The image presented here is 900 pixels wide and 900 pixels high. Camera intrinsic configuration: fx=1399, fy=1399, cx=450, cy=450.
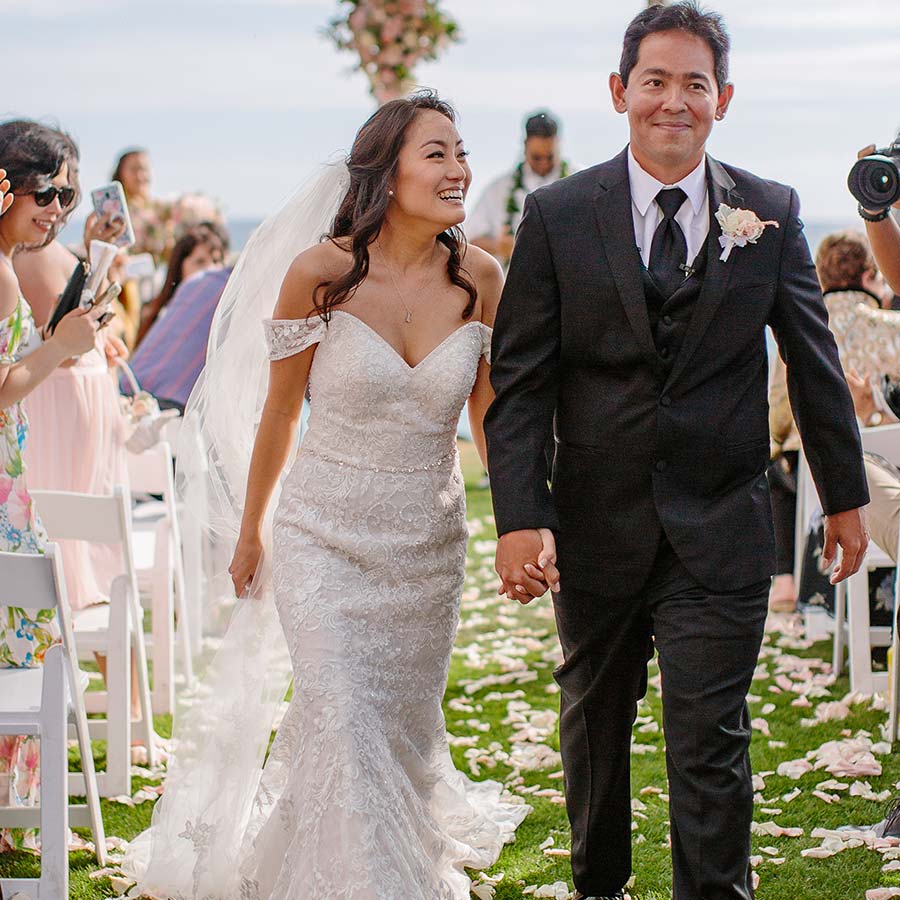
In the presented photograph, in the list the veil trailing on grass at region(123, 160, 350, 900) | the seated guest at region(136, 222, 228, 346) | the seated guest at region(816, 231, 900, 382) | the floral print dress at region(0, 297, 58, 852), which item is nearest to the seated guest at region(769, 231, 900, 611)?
the seated guest at region(816, 231, 900, 382)

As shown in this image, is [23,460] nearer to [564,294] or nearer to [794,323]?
[564,294]

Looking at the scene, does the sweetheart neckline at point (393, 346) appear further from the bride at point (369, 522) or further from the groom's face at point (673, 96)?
the groom's face at point (673, 96)

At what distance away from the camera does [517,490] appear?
3.30m

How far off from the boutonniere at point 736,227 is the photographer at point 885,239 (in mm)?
927

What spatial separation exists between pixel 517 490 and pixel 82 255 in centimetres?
302

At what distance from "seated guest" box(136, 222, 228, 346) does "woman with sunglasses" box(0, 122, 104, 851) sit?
3.78m

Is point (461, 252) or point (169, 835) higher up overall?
point (461, 252)

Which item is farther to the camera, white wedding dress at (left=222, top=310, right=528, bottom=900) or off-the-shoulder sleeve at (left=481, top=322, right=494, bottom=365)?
off-the-shoulder sleeve at (left=481, top=322, right=494, bottom=365)

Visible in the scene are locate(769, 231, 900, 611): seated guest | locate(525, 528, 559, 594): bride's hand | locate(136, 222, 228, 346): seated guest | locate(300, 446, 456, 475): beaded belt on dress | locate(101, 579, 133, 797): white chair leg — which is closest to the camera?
locate(525, 528, 559, 594): bride's hand

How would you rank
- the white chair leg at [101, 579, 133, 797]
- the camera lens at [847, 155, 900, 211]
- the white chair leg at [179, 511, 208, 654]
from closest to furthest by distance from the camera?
the camera lens at [847, 155, 900, 211]
the white chair leg at [101, 579, 133, 797]
the white chair leg at [179, 511, 208, 654]

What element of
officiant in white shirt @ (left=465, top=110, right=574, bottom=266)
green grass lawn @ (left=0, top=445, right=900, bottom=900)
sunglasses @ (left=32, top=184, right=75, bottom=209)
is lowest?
green grass lawn @ (left=0, top=445, right=900, bottom=900)

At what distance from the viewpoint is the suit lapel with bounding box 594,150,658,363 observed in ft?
10.6

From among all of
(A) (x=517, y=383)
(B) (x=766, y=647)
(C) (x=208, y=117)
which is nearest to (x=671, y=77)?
(A) (x=517, y=383)

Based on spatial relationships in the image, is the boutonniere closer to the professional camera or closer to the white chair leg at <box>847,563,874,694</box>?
the professional camera
